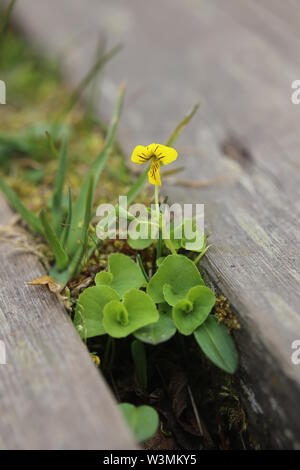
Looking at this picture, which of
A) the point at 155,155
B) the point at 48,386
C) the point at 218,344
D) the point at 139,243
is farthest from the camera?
the point at 139,243

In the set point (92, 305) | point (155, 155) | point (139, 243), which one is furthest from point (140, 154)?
point (92, 305)

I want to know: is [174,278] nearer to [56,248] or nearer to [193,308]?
[193,308]

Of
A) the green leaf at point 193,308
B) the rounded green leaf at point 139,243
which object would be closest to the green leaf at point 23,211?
the rounded green leaf at point 139,243

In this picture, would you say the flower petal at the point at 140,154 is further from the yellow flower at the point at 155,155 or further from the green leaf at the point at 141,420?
the green leaf at the point at 141,420

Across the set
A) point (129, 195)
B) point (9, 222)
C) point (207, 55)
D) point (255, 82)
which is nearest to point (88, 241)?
point (129, 195)

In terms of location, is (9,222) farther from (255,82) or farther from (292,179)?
(255,82)
